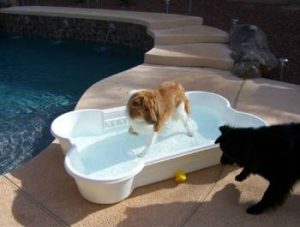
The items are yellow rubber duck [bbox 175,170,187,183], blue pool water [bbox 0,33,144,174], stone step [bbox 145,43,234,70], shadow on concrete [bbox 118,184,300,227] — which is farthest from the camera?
stone step [bbox 145,43,234,70]

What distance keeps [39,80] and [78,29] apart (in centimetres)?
304

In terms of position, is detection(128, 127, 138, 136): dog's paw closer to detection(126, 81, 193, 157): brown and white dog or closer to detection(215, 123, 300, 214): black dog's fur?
detection(126, 81, 193, 157): brown and white dog

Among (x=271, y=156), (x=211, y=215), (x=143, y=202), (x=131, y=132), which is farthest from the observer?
(x=131, y=132)

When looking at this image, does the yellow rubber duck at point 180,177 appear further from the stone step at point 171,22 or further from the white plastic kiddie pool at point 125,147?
the stone step at point 171,22

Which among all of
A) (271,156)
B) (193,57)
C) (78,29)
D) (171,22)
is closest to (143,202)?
(271,156)

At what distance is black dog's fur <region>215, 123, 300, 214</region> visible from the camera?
10.2 feet

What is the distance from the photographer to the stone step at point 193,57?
6992 millimetres

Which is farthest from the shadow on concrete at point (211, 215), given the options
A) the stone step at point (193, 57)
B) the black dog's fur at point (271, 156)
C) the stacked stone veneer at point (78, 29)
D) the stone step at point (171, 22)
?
the stacked stone veneer at point (78, 29)

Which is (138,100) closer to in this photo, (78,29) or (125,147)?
(125,147)

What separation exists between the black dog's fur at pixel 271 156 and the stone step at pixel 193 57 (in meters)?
3.79

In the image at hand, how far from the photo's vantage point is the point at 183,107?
Answer: 170 inches

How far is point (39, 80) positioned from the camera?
7867 millimetres

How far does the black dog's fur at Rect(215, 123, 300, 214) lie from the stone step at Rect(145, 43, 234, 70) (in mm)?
3789

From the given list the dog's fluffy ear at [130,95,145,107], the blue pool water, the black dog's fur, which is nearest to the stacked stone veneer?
the blue pool water
